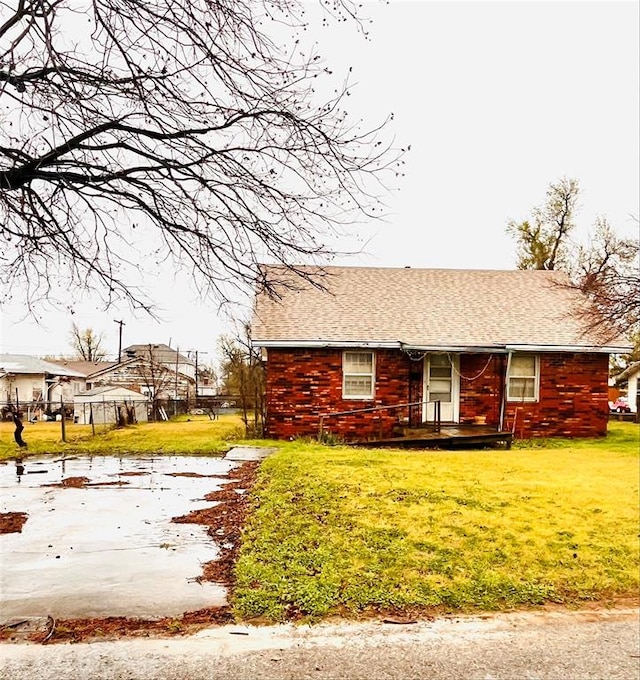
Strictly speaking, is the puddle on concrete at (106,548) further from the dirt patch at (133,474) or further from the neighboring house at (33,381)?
the neighboring house at (33,381)

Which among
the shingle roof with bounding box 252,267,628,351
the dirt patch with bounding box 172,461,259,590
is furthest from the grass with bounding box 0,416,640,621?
the shingle roof with bounding box 252,267,628,351

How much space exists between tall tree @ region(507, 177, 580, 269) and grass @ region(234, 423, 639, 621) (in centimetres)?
2207

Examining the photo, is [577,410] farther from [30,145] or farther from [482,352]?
[30,145]

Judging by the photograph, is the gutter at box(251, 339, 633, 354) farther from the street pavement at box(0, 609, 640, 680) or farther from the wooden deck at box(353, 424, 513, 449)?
the street pavement at box(0, 609, 640, 680)

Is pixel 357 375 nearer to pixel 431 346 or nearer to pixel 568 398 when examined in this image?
pixel 431 346

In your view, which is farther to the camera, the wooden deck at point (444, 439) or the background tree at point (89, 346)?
the background tree at point (89, 346)

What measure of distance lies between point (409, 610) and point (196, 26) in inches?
156

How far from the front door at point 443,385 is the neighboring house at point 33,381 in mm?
20175

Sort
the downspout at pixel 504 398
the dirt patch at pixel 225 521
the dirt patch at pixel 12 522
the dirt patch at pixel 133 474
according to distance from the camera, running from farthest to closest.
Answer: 1. the downspout at pixel 504 398
2. the dirt patch at pixel 133 474
3. the dirt patch at pixel 12 522
4. the dirt patch at pixel 225 521

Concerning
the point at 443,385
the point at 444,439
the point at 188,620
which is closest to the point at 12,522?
the point at 188,620

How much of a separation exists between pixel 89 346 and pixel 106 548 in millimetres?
56721

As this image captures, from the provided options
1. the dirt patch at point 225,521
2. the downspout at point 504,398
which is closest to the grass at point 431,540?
the dirt patch at point 225,521

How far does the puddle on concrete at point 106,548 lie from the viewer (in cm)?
467

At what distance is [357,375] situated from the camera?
14789 mm
